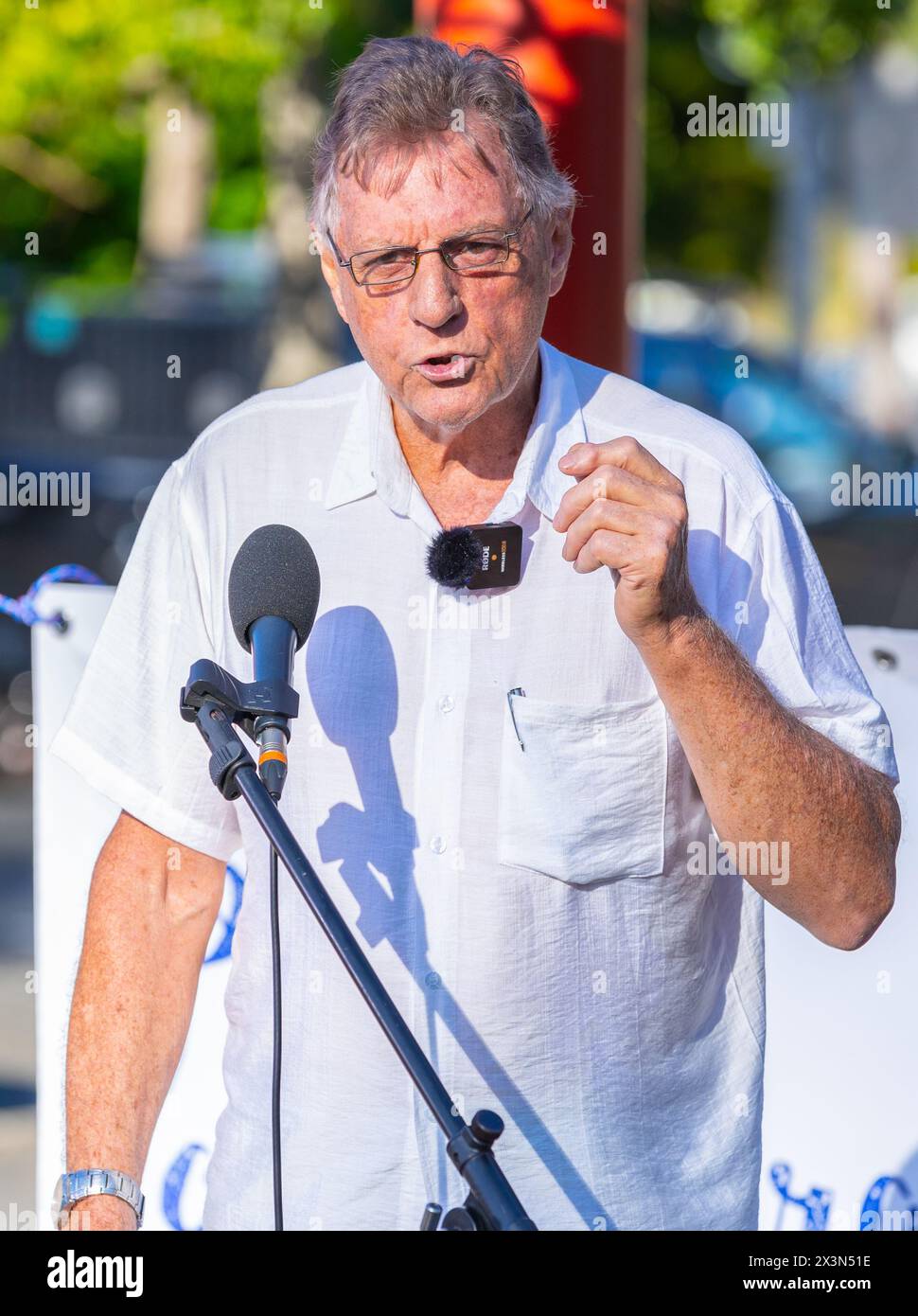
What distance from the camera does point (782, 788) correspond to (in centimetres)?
225

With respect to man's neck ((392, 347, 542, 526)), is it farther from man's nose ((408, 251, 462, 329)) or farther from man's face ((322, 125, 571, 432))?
man's nose ((408, 251, 462, 329))

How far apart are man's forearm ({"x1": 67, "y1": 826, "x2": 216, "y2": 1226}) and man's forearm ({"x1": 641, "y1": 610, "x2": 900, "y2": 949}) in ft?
2.69

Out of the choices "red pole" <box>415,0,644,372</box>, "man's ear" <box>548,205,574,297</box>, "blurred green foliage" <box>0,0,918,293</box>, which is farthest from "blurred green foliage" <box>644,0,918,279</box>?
"man's ear" <box>548,205,574,297</box>

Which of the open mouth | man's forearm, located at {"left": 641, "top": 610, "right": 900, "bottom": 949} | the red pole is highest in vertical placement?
the red pole

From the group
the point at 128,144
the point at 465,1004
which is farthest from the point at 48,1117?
the point at 128,144

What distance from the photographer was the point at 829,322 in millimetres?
29297

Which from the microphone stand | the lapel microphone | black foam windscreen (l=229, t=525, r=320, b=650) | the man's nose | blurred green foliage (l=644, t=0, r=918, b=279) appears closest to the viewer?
the microphone stand

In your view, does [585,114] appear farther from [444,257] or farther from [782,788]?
[782,788]

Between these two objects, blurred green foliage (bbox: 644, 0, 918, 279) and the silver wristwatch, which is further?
blurred green foliage (bbox: 644, 0, 918, 279)

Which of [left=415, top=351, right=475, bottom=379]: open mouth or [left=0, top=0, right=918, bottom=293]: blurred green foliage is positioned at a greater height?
[left=0, top=0, right=918, bottom=293]: blurred green foliage

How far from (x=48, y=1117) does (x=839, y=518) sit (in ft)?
43.2

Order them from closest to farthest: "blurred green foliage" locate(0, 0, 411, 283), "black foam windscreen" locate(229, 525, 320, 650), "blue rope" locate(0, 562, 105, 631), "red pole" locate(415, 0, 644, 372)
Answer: "black foam windscreen" locate(229, 525, 320, 650), "blue rope" locate(0, 562, 105, 631), "red pole" locate(415, 0, 644, 372), "blurred green foliage" locate(0, 0, 411, 283)

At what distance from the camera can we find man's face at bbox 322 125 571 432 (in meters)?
2.28
